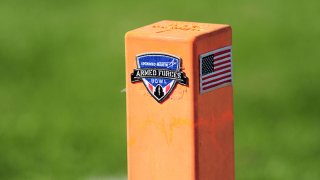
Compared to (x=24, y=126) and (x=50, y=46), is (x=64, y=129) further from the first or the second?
(x=50, y=46)

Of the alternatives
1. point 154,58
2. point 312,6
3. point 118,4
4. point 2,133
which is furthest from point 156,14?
point 154,58

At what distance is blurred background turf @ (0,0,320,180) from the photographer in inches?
545

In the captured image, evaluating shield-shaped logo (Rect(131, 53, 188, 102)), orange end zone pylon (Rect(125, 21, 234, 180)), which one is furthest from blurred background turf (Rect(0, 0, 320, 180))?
shield-shaped logo (Rect(131, 53, 188, 102))

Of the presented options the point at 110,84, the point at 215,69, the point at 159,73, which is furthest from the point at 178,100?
the point at 110,84

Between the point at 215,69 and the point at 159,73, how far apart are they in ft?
1.57

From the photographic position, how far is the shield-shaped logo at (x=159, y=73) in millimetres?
10805

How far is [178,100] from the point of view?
35.6 feet

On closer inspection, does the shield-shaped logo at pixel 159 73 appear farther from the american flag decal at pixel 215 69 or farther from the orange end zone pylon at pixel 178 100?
the american flag decal at pixel 215 69

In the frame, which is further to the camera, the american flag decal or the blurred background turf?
the blurred background turf

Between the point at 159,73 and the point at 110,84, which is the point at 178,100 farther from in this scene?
the point at 110,84

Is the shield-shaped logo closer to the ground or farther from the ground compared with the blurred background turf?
farther from the ground

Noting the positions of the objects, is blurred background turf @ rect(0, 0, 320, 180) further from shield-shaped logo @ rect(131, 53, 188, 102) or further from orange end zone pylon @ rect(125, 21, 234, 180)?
shield-shaped logo @ rect(131, 53, 188, 102)

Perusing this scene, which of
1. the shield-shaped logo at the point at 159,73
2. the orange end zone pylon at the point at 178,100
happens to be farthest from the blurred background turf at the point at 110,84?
the shield-shaped logo at the point at 159,73

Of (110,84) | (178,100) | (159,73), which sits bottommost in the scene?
(110,84)
